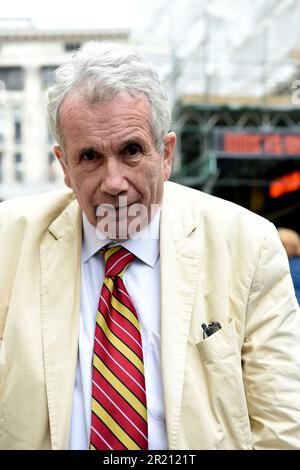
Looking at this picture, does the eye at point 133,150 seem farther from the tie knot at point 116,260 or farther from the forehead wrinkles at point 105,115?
the tie knot at point 116,260

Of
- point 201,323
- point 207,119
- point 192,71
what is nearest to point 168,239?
point 201,323

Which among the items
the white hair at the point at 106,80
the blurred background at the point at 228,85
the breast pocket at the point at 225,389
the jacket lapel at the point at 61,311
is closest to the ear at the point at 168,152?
the white hair at the point at 106,80

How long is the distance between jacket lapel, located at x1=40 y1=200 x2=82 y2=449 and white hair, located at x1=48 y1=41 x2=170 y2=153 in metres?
0.32

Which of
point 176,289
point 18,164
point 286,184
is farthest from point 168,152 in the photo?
point 18,164

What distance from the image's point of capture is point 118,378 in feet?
5.08

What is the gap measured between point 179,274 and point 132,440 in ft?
1.67

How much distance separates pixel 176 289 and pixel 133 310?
0.15m

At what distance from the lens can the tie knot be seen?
169 centimetres

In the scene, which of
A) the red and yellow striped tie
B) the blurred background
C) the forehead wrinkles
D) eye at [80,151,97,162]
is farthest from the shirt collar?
the blurred background

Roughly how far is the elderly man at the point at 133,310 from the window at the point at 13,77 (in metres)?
27.0

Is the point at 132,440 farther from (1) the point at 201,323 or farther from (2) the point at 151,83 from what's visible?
(2) the point at 151,83

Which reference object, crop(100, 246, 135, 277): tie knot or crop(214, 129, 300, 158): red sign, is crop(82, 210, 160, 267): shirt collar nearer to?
crop(100, 246, 135, 277): tie knot

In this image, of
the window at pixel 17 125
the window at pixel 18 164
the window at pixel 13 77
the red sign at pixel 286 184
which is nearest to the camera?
the red sign at pixel 286 184

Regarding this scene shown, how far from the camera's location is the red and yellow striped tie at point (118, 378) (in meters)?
1.51
